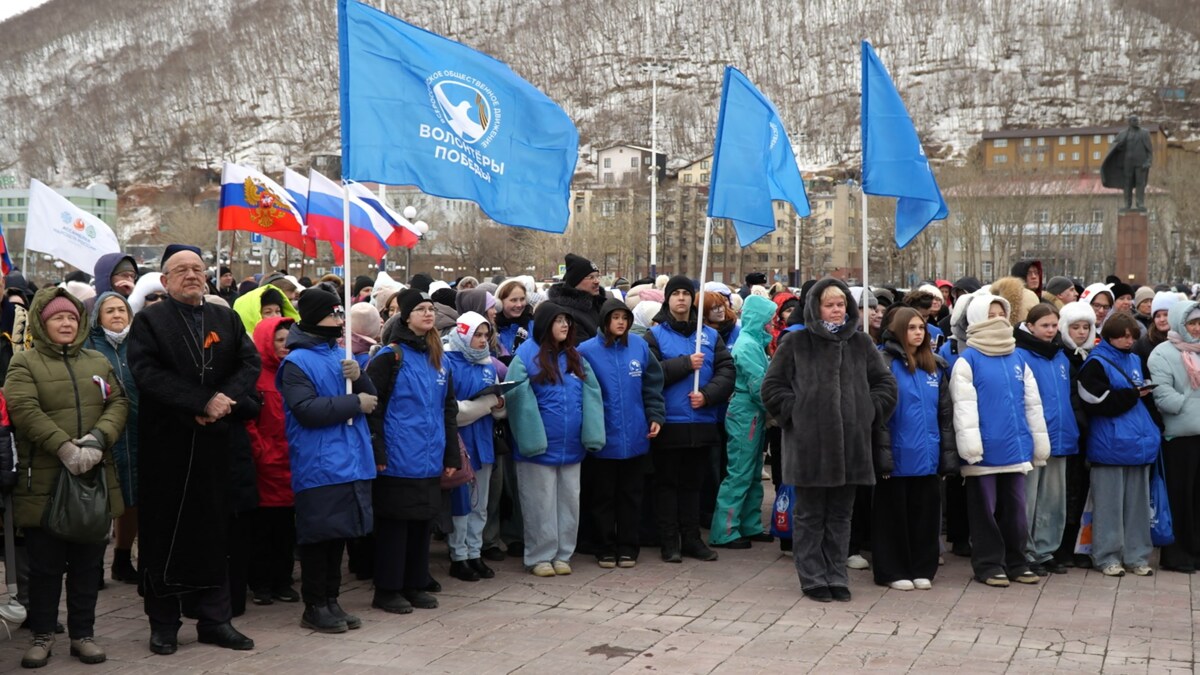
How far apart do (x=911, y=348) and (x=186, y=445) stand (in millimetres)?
4628

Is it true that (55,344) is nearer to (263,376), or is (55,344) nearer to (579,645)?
(263,376)

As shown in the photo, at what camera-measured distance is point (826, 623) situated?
7.17m

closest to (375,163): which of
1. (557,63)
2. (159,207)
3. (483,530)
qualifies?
(483,530)

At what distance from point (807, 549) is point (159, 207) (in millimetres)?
171730

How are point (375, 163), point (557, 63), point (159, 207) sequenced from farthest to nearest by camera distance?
point (557, 63), point (159, 207), point (375, 163)

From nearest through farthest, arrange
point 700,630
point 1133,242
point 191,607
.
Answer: point 191,607
point 700,630
point 1133,242

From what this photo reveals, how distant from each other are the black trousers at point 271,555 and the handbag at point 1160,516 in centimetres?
587

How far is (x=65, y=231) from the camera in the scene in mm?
13266

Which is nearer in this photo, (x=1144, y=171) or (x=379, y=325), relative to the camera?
Answer: (x=379, y=325)

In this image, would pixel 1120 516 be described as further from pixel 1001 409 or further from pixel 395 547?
pixel 395 547

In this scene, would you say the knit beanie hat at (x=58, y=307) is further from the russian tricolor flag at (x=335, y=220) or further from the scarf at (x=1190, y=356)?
the russian tricolor flag at (x=335, y=220)

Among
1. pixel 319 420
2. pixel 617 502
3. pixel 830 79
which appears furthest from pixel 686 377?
pixel 830 79

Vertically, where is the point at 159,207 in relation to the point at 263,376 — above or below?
above

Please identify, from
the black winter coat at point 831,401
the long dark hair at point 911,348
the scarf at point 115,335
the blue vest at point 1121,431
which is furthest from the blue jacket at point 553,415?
the blue vest at point 1121,431
